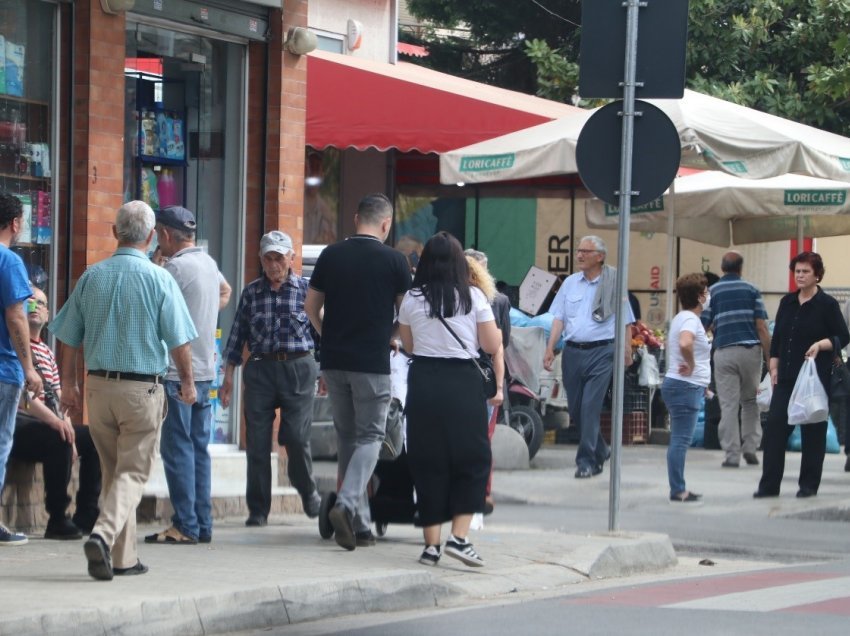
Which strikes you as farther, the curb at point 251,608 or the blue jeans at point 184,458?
the blue jeans at point 184,458

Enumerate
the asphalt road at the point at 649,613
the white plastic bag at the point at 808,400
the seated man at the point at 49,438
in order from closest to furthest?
the asphalt road at the point at 649,613
the seated man at the point at 49,438
the white plastic bag at the point at 808,400

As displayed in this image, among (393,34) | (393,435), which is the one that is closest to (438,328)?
(393,435)

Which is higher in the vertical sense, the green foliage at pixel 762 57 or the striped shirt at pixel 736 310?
the green foliage at pixel 762 57

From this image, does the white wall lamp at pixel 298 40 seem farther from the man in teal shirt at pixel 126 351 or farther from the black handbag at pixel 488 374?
the man in teal shirt at pixel 126 351

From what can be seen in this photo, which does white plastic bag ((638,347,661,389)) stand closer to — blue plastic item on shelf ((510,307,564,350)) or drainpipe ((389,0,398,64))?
blue plastic item on shelf ((510,307,564,350))

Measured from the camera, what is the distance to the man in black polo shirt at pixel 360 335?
8.80m

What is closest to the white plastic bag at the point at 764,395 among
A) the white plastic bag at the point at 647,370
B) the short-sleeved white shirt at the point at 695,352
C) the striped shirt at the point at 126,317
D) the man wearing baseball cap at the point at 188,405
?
the white plastic bag at the point at 647,370

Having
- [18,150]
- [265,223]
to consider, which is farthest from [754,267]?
[18,150]

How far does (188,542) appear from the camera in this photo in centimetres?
917

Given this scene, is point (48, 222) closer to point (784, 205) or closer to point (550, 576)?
point (550, 576)

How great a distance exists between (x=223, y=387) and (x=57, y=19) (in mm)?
2327

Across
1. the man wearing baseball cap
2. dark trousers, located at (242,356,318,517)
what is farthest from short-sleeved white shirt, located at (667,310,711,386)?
the man wearing baseball cap

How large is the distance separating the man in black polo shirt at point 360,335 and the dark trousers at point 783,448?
14.3ft

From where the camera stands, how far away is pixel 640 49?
31.0 ft
